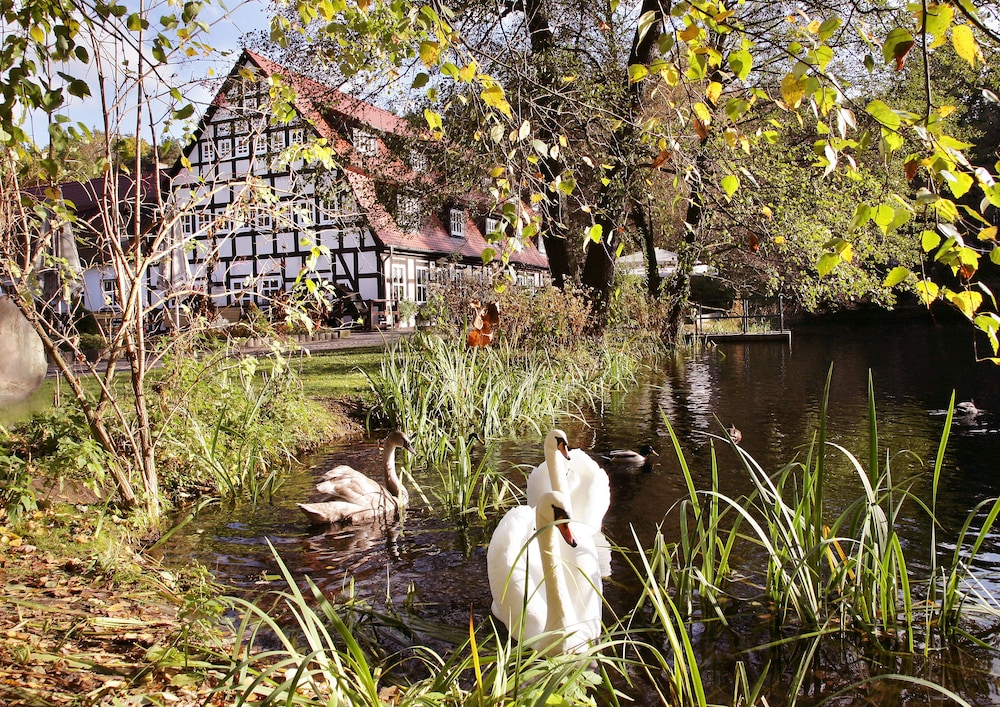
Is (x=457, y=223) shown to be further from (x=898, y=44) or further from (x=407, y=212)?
(x=898, y=44)

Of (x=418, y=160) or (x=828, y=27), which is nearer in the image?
(x=828, y=27)

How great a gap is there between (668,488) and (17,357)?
5365mm

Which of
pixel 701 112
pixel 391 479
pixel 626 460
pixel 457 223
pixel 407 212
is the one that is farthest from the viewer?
pixel 457 223

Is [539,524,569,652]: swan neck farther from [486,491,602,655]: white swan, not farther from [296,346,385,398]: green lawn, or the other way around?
[296,346,385,398]: green lawn

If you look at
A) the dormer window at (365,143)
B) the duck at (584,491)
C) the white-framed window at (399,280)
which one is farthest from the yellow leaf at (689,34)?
the white-framed window at (399,280)

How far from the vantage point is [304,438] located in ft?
30.6

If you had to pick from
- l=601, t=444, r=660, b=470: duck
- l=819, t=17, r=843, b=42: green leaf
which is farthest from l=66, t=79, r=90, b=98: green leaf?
l=601, t=444, r=660, b=470: duck

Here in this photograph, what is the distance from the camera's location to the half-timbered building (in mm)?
5793

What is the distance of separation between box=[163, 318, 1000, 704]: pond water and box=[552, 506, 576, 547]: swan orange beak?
91 cm

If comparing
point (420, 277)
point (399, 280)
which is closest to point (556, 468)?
point (399, 280)

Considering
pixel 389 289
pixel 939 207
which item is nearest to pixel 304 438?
pixel 939 207

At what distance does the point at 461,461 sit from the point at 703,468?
9.82 feet

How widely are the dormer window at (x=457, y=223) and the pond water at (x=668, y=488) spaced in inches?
879

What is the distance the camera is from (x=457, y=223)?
124 ft
